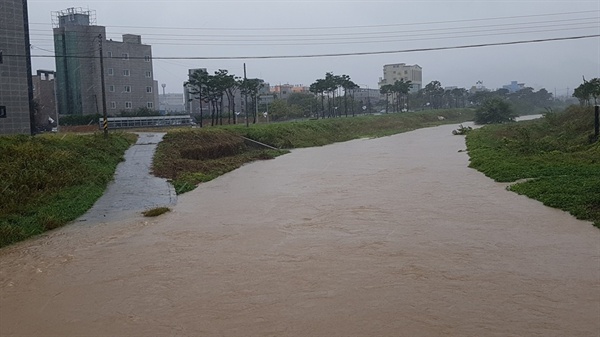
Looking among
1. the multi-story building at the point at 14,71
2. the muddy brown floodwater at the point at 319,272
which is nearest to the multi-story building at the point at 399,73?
the multi-story building at the point at 14,71

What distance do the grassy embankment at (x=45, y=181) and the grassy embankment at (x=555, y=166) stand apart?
1241 centimetres

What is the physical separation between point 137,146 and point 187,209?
12503 millimetres

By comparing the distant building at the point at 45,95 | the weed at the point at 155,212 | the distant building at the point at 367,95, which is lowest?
the weed at the point at 155,212

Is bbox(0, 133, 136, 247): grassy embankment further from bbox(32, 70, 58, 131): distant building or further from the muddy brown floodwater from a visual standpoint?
bbox(32, 70, 58, 131): distant building

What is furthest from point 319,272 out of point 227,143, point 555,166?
point 227,143

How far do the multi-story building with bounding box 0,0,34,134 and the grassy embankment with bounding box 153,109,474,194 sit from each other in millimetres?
8875

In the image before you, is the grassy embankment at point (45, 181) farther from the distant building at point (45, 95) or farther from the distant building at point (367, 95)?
the distant building at point (367, 95)

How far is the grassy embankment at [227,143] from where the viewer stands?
2306 centimetres

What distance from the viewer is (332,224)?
43.5 ft

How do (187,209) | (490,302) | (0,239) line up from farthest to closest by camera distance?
(187,209) → (0,239) → (490,302)

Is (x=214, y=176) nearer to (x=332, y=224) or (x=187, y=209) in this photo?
(x=187, y=209)

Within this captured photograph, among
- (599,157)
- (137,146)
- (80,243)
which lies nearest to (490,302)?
A: (80,243)

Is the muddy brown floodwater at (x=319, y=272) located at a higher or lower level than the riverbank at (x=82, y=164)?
lower

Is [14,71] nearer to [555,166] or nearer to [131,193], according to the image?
[131,193]
